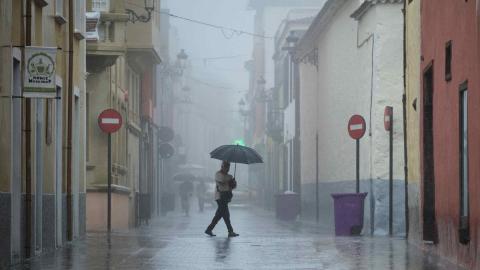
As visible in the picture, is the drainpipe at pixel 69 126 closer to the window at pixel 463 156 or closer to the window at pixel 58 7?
the window at pixel 58 7

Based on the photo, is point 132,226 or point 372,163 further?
point 132,226

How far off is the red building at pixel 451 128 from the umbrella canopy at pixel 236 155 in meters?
6.76

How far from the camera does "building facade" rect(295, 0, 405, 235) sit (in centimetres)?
3103

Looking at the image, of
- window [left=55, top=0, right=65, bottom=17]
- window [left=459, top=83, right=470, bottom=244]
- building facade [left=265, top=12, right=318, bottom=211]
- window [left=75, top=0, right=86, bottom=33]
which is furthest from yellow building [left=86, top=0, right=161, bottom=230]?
window [left=459, top=83, right=470, bottom=244]

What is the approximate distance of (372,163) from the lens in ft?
104

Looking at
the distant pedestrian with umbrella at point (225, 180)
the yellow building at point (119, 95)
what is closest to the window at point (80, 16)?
the distant pedestrian with umbrella at point (225, 180)

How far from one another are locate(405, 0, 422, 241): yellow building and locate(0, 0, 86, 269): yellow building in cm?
623

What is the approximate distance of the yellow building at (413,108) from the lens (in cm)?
2303

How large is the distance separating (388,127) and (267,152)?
54.9m

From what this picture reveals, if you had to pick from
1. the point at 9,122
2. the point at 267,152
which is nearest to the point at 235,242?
the point at 9,122

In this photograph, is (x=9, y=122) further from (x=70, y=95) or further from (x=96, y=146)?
(x=96, y=146)

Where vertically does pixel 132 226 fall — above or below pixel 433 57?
below

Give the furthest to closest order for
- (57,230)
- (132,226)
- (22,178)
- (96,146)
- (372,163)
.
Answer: (132,226), (96,146), (372,163), (57,230), (22,178)

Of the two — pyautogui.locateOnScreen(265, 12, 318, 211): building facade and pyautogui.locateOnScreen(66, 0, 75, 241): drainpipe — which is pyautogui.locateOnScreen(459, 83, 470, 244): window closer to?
pyautogui.locateOnScreen(66, 0, 75, 241): drainpipe
